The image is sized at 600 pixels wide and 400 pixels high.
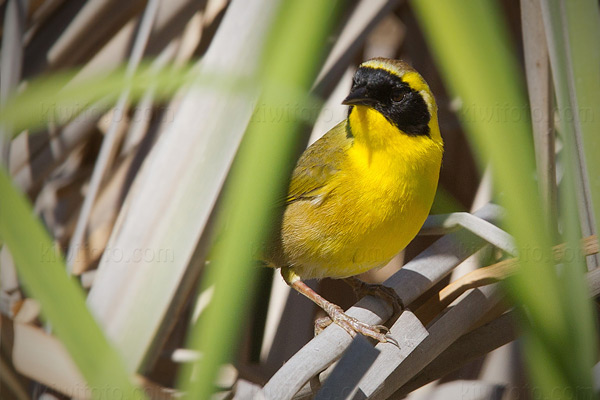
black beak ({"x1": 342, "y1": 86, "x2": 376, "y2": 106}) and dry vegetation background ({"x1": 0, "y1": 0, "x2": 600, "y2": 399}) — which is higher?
black beak ({"x1": 342, "y1": 86, "x2": 376, "y2": 106})

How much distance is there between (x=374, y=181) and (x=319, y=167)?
295 millimetres

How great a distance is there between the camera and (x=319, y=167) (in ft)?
7.45

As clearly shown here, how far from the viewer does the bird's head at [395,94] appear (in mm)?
1958

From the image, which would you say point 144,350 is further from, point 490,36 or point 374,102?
point 490,36

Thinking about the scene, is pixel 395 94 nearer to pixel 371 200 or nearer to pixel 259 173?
pixel 371 200

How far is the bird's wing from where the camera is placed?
222 cm

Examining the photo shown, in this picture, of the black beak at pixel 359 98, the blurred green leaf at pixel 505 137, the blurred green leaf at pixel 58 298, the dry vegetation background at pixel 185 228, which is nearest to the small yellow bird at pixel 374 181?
the black beak at pixel 359 98

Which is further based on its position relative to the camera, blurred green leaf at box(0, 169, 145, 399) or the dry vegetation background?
the dry vegetation background

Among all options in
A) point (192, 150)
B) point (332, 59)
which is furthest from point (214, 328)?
point (332, 59)

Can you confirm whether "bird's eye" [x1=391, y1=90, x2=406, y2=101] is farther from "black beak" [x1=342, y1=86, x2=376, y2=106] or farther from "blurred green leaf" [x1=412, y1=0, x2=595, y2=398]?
"blurred green leaf" [x1=412, y1=0, x2=595, y2=398]

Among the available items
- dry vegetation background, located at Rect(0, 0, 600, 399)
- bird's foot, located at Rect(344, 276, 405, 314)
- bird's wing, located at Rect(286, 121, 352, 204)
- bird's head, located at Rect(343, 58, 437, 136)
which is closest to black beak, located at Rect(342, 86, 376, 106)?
bird's head, located at Rect(343, 58, 437, 136)

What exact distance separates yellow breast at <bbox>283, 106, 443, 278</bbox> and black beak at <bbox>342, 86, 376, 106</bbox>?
2.2 inches

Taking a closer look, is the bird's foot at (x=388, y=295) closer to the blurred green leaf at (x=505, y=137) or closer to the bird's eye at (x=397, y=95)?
the bird's eye at (x=397, y=95)

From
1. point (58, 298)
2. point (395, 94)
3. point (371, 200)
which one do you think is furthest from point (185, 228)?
point (58, 298)
